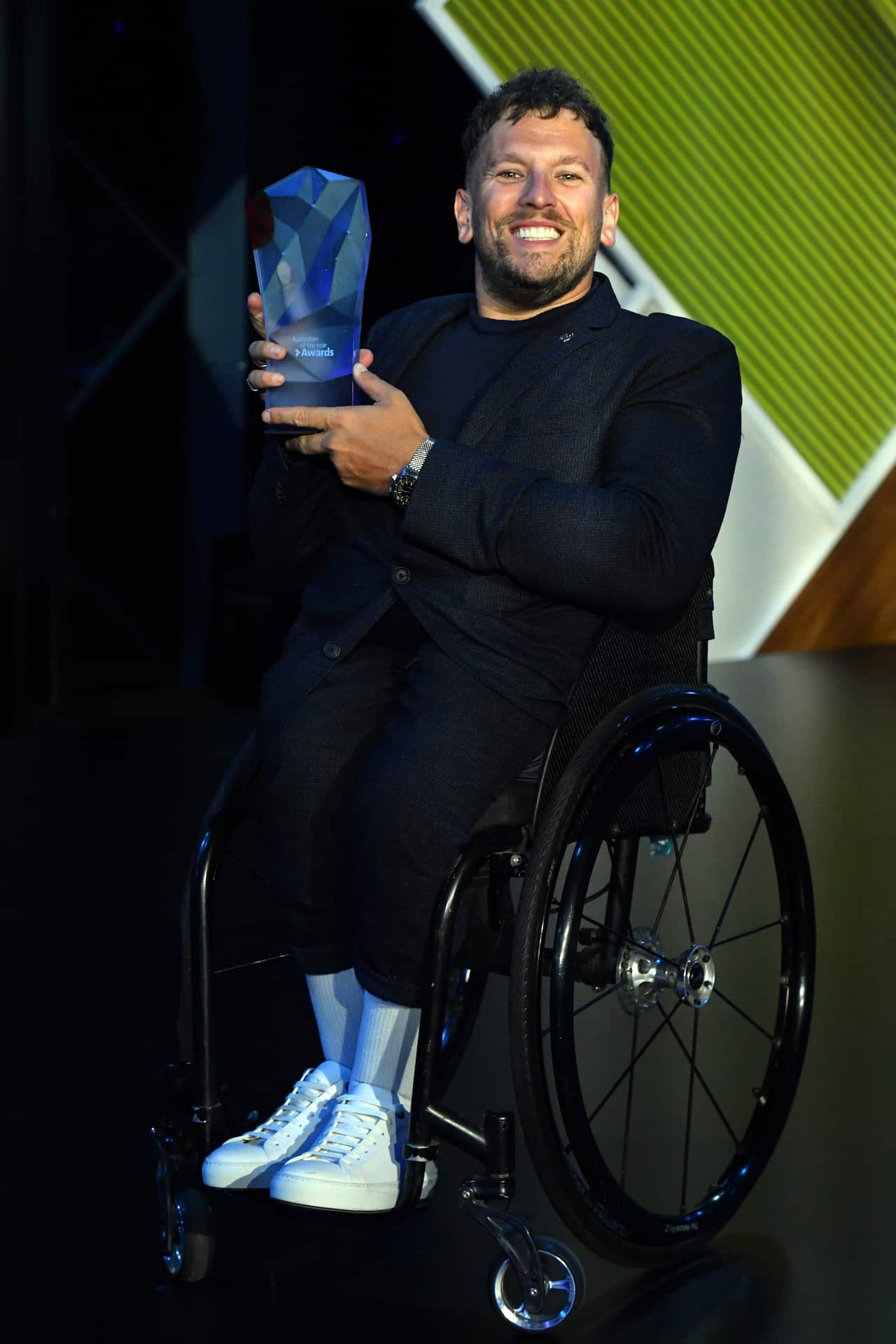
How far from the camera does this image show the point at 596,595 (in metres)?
1.64

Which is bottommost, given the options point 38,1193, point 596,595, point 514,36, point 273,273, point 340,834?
point 38,1193

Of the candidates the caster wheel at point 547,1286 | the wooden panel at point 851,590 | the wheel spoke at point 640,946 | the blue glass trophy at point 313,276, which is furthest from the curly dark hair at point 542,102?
the wooden panel at point 851,590

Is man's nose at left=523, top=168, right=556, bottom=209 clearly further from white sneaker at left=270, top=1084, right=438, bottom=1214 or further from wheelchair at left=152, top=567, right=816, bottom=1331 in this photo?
white sneaker at left=270, top=1084, right=438, bottom=1214

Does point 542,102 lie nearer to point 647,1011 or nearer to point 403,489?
point 403,489

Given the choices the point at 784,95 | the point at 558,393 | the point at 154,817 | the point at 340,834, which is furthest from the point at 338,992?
the point at 784,95

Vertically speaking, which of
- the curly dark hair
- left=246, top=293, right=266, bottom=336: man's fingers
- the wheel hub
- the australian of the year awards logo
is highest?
the curly dark hair

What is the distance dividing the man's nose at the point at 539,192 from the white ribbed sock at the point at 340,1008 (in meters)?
0.80

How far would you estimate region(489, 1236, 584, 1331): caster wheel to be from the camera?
1.58 meters

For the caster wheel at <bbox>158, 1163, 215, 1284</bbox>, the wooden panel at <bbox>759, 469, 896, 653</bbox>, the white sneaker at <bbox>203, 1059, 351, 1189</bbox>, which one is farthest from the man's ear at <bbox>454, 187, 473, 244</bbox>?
the wooden panel at <bbox>759, 469, 896, 653</bbox>

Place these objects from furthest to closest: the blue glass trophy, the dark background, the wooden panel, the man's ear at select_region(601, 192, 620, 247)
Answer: the wooden panel
the dark background
the man's ear at select_region(601, 192, 620, 247)
the blue glass trophy

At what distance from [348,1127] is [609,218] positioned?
0.99 m

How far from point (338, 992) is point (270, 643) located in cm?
399

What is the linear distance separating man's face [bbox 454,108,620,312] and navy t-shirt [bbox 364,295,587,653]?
0.04 m

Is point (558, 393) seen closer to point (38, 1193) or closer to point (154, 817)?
point (38, 1193)
